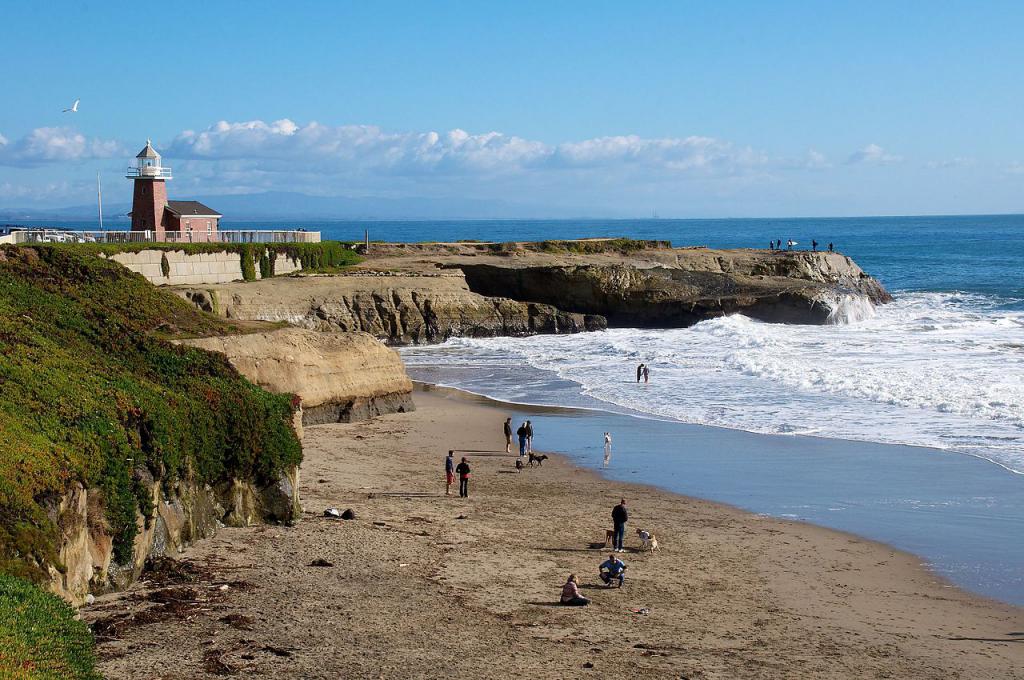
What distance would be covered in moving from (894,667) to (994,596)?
3.55 metres

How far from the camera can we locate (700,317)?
55875mm

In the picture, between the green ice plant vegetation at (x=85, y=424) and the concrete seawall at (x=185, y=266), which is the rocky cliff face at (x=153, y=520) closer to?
the green ice plant vegetation at (x=85, y=424)

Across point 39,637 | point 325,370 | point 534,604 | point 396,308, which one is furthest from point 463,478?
point 396,308

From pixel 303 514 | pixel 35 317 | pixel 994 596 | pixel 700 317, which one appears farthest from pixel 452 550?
pixel 700 317

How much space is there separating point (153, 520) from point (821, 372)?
2630cm

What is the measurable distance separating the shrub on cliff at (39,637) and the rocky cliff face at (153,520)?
5.05ft

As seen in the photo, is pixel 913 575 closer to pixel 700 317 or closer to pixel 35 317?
pixel 35 317

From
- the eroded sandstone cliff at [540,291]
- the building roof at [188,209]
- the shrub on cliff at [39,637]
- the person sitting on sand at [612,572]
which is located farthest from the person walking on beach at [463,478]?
the building roof at [188,209]

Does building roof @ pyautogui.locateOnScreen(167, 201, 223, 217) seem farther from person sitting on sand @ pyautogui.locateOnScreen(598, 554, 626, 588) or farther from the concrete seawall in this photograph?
person sitting on sand @ pyautogui.locateOnScreen(598, 554, 626, 588)

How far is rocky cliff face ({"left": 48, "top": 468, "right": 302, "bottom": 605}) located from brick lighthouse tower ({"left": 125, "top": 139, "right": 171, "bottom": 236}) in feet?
112

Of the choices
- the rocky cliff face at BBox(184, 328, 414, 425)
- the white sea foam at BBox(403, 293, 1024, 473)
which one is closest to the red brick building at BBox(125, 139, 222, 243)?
the white sea foam at BBox(403, 293, 1024, 473)

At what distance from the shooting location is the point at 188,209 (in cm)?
5294

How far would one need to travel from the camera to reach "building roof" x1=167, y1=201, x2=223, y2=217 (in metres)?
52.2

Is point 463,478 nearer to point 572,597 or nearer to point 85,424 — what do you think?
point 572,597
